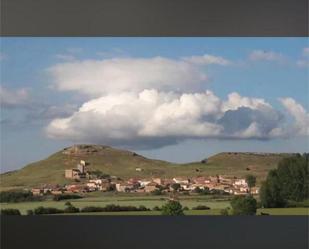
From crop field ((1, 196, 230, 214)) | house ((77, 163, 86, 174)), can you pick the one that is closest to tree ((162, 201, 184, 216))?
crop field ((1, 196, 230, 214))

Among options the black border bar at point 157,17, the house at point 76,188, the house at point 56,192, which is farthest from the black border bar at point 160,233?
the black border bar at point 157,17

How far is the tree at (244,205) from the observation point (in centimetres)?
689

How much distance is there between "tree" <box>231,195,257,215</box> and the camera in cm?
689

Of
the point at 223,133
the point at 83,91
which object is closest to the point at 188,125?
the point at 223,133

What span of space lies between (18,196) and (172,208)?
2167mm

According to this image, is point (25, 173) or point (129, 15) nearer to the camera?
point (129, 15)

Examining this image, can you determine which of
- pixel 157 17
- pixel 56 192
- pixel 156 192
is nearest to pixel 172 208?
pixel 156 192

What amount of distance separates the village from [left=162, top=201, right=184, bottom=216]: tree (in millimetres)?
233

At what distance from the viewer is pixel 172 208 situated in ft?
23.7

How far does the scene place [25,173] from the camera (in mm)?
7305

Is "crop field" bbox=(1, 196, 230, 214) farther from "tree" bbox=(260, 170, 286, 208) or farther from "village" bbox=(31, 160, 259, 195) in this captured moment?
"tree" bbox=(260, 170, 286, 208)

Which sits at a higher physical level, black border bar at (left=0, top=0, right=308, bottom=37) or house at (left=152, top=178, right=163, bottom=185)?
black border bar at (left=0, top=0, right=308, bottom=37)

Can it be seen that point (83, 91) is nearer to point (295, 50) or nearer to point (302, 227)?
point (295, 50)

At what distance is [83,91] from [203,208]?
241cm
